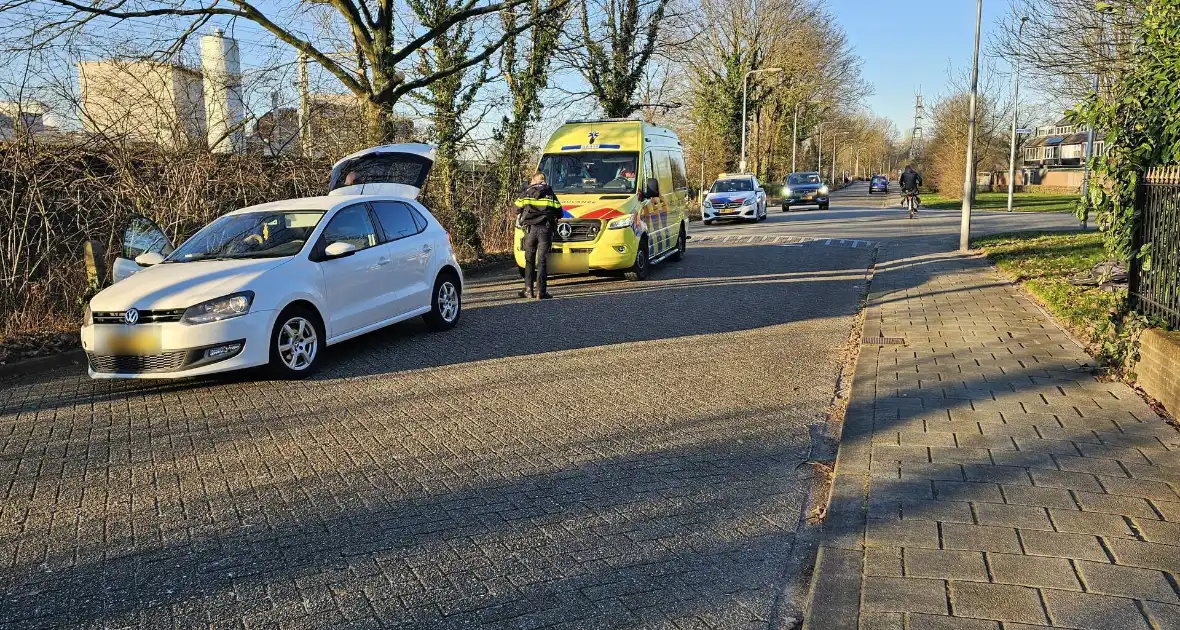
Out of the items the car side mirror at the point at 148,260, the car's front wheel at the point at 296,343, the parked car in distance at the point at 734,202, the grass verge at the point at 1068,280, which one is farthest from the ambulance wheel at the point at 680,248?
the parked car in distance at the point at 734,202

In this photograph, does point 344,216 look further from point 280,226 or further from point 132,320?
point 132,320

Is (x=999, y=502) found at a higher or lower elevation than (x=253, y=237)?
lower

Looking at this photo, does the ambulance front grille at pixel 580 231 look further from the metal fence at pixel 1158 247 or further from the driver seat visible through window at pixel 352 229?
the metal fence at pixel 1158 247

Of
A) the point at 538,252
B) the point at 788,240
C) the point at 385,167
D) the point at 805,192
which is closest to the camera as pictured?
the point at 385,167

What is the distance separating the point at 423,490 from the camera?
4.68 meters

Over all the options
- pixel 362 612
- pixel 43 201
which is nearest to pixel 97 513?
pixel 362 612

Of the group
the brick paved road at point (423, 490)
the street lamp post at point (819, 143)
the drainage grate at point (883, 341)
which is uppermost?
the street lamp post at point (819, 143)

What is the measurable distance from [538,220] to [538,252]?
454 millimetres

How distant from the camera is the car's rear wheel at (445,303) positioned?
9.67 meters

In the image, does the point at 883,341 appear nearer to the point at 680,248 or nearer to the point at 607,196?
the point at 607,196

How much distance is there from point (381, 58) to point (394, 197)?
25.9ft

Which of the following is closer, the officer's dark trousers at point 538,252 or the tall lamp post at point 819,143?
the officer's dark trousers at point 538,252

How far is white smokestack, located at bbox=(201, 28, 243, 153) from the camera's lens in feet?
38.7

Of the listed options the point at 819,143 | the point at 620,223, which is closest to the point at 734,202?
the point at 620,223
